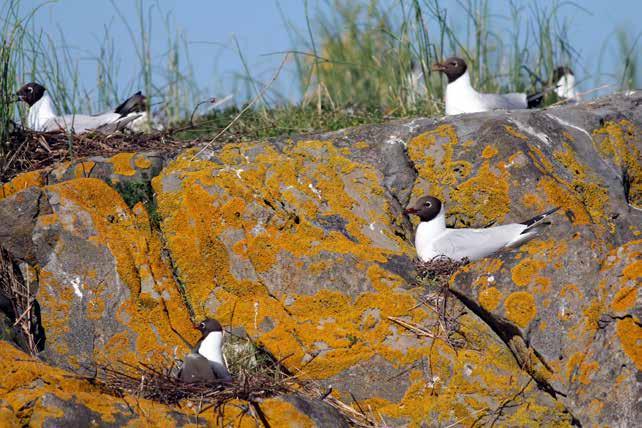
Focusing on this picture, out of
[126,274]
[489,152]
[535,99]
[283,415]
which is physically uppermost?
[489,152]

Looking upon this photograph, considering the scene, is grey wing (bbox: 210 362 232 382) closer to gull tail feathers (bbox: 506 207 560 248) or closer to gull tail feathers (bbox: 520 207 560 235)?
gull tail feathers (bbox: 506 207 560 248)

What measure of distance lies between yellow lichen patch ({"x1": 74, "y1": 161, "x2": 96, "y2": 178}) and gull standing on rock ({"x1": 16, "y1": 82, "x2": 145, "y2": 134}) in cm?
100

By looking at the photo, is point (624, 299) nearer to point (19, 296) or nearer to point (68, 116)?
point (19, 296)

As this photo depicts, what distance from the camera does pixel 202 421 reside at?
13.2ft

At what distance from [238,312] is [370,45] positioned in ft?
17.2

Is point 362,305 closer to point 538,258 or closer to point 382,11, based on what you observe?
point 538,258

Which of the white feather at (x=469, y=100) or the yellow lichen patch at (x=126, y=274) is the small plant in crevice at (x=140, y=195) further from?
the white feather at (x=469, y=100)

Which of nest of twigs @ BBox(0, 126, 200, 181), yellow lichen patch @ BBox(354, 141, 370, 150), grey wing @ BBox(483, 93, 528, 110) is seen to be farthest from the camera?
grey wing @ BBox(483, 93, 528, 110)

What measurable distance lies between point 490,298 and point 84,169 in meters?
2.83

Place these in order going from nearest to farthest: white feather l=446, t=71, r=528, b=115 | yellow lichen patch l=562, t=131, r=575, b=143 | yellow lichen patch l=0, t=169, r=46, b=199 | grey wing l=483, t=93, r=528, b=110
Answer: yellow lichen patch l=0, t=169, r=46, b=199 → yellow lichen patch l=562, t=131, r=575, b=143 → white feather l=446, t=71, r=528, b=115 → grey wing l=483, t=93, r=528, b=110

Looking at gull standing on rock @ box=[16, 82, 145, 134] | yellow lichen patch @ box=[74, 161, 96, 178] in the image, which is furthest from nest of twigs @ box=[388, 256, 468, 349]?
gull standing on rock @ box=[16, 82, 145, 134]

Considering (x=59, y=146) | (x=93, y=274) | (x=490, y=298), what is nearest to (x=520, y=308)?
(x=490, y=298)

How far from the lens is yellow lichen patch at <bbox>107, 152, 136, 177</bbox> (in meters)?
5.92

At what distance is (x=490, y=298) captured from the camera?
4855mm
